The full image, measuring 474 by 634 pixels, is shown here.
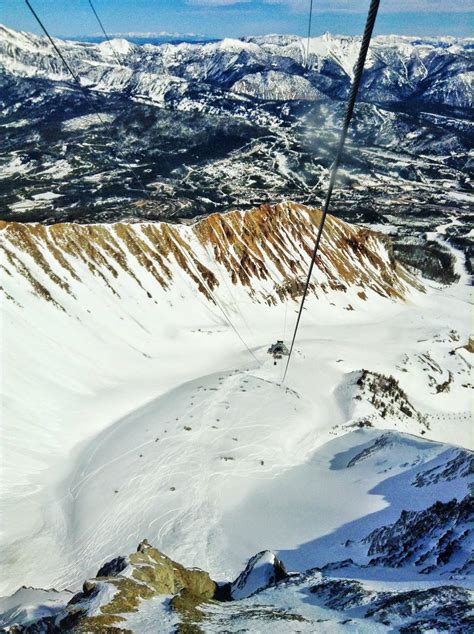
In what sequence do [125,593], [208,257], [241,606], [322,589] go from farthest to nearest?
[208,257], [322,589], [241,606], [125,593]

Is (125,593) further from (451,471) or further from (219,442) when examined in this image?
(219,442)

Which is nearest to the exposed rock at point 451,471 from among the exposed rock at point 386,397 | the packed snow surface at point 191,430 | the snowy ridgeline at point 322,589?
the snowy ridgeline at point 322,589

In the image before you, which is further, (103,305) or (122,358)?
(103,305)

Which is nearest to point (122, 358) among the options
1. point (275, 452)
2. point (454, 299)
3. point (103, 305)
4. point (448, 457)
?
point (103, 305)

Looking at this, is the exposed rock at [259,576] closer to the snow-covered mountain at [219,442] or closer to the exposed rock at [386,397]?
the snow-covered mountain at [219,442]

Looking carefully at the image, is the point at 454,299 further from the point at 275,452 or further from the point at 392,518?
the point at 392,518

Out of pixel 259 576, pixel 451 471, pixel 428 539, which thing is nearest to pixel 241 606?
pixel 259 576
